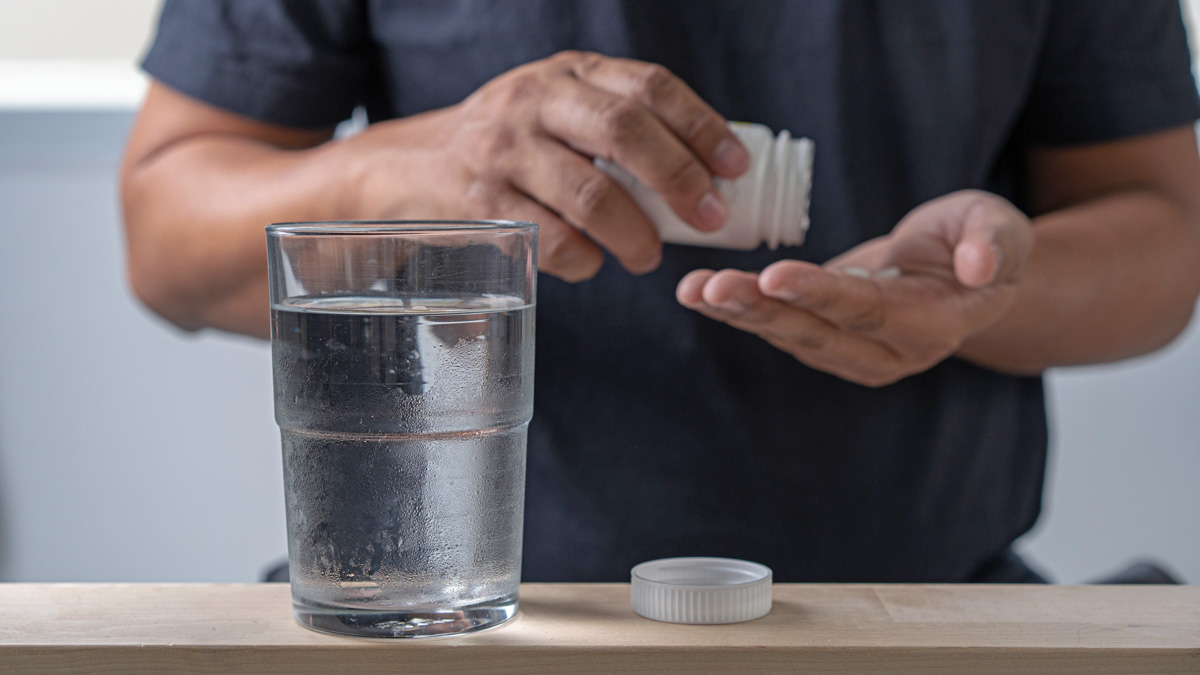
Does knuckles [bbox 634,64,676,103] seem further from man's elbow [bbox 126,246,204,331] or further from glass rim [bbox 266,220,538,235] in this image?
man's elbow [bbox 126,246,204,331]

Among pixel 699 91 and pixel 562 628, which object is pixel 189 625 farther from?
pixel 699 91

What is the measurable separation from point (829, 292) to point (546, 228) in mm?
153

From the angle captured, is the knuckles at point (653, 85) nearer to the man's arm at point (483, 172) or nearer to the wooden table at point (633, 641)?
the man's arm at point (483, 172)

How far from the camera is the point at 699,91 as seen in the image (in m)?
0.77

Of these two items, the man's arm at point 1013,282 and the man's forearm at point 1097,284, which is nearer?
the man's arm at point 1013,282

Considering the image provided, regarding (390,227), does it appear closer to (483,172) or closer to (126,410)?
(483,172)

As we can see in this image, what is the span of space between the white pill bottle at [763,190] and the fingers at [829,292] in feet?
0.13

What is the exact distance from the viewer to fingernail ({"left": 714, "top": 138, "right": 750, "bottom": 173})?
55cm

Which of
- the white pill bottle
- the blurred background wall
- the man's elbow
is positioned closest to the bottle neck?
the white pill bottle

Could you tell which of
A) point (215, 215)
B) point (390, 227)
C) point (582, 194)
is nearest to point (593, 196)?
point (582, 194)

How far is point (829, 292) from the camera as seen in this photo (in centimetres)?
54

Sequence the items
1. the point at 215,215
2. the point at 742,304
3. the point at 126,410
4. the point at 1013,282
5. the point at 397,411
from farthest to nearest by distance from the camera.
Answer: the point at 126,410
the point at 215,215
the point at 1013,282
the point at 742,304
the point at 397,411

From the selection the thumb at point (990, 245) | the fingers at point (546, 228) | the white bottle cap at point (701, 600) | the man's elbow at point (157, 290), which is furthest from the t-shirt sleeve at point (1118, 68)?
the man's elbow at point (157, 290)

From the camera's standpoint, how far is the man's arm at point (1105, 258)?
76 centimetres
